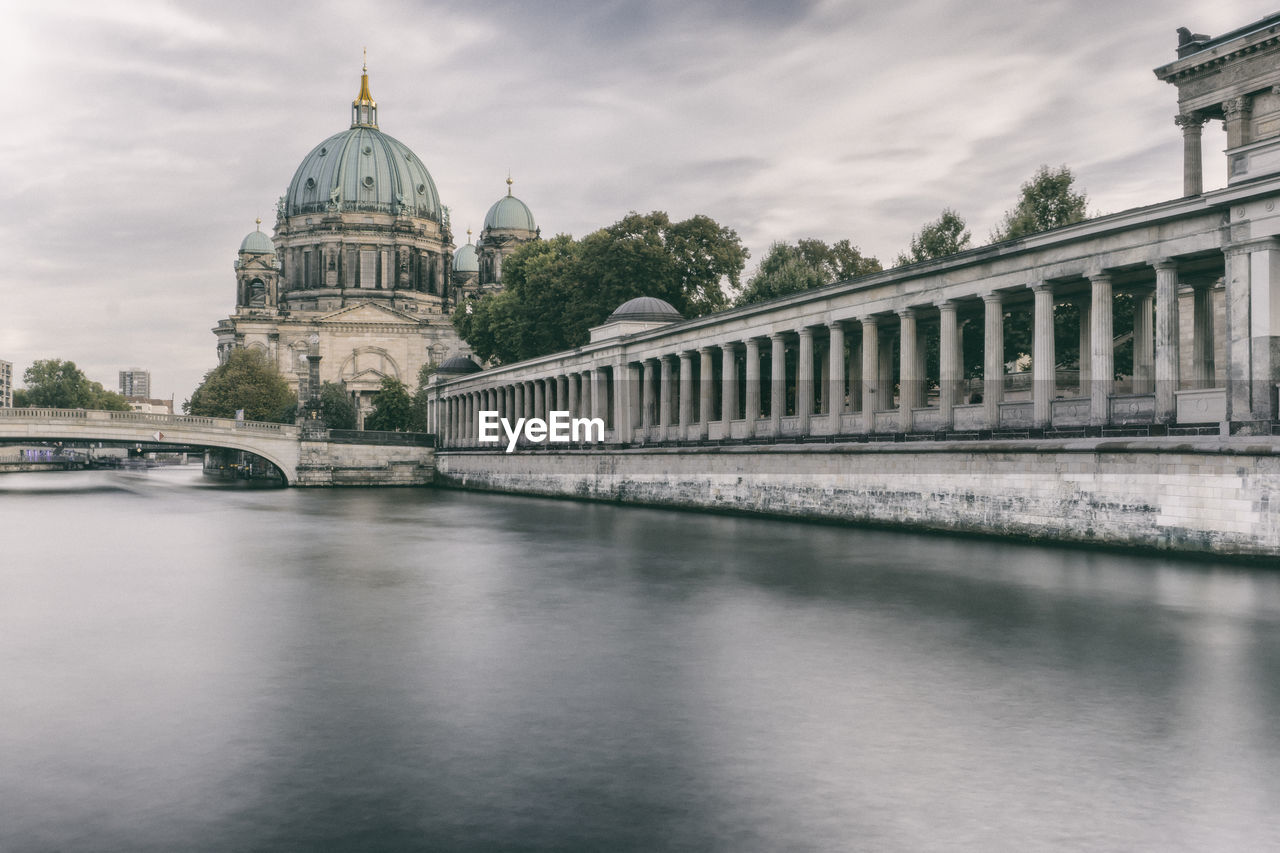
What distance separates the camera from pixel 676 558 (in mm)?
24016

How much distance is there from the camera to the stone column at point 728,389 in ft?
151

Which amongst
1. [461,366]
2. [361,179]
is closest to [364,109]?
[361,179]

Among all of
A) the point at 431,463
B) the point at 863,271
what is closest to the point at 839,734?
Answer: the point at 863,271

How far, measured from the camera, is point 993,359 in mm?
31812

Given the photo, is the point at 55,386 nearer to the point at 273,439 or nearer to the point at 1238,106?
the point at 273,439

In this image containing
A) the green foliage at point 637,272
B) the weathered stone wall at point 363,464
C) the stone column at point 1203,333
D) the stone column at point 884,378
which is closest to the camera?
the stone column at point 1203,333

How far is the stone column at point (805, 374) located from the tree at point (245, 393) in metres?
74.7

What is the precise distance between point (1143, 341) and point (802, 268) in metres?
30.8

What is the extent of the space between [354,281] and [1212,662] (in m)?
136

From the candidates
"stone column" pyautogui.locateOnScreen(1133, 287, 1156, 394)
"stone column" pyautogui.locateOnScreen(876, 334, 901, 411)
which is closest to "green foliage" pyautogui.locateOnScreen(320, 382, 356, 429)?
"stone column" pyautogui.locateOnScreen(876, 334, 901, 411)

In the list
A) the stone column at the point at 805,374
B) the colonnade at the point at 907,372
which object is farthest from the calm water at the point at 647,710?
the stone column at the point at 805,374

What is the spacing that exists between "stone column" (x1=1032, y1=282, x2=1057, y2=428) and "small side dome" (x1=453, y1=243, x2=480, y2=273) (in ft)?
420

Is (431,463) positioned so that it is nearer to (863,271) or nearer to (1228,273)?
(863,271)

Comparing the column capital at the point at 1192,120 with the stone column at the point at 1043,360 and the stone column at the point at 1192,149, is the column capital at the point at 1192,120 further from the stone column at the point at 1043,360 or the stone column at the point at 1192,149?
the stone column at the point at 1043,360
